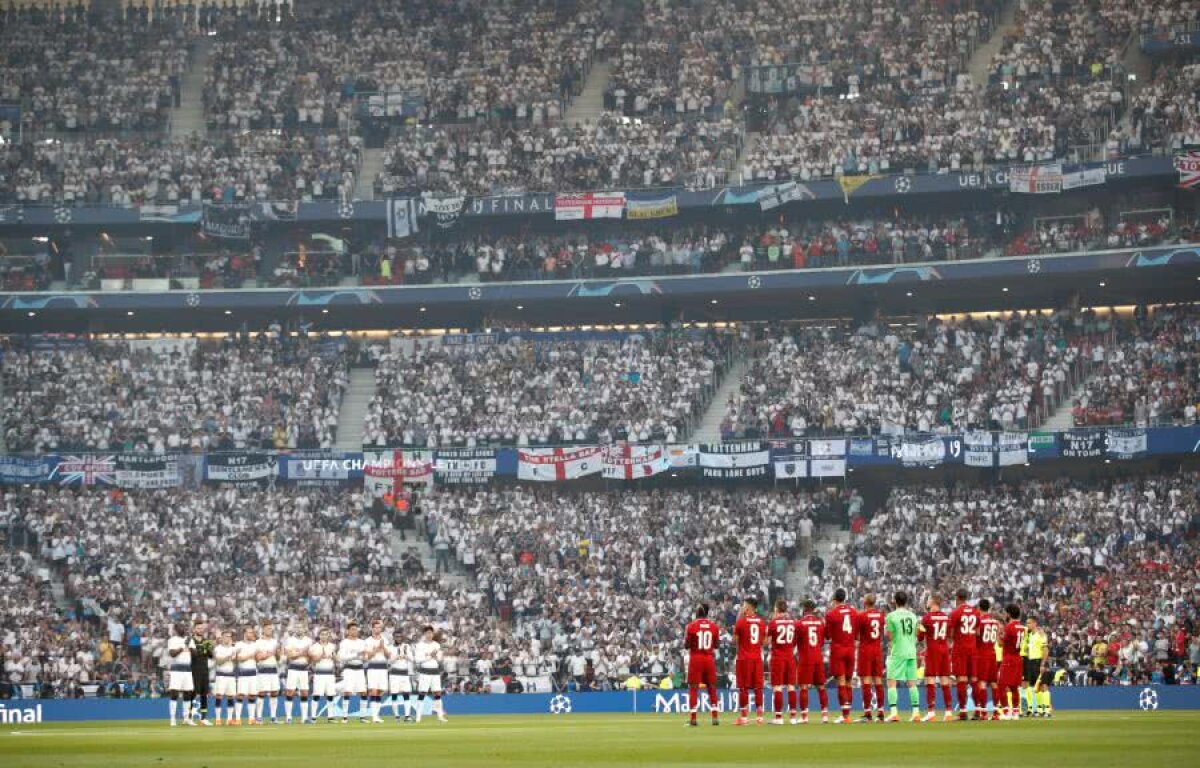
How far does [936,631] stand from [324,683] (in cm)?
1510

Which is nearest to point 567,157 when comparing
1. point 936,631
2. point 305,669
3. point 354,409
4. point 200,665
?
point 354,409

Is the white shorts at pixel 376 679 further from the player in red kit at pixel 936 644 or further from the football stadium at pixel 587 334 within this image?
the player in red kit at pixel 936 644

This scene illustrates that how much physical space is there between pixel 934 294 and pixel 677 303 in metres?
9.88

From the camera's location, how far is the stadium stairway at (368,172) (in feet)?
229

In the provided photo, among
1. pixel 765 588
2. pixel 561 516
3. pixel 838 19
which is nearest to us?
pixel 765 588

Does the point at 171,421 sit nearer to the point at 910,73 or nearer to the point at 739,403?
the point at 739,403

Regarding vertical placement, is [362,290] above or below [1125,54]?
below

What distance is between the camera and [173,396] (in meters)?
65.8

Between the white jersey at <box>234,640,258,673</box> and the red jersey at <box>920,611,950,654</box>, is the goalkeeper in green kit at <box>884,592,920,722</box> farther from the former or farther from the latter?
the white jersey at <box>234,640,258,673</box>

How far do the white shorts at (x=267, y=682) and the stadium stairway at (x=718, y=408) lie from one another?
2561cm

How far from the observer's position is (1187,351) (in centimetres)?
5941

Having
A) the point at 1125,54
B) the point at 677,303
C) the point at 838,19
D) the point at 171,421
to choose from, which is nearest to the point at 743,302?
the point at 677,303

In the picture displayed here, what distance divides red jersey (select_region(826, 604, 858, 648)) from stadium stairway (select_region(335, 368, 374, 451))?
116 feet

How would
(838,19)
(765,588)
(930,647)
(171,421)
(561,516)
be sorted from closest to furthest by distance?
(930,647), (765,588), (561,516), (171,421), (838,19)
